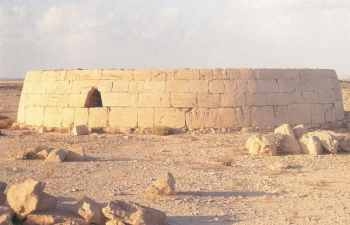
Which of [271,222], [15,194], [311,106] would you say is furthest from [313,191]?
[311,106]

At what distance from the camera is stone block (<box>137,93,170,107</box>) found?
1412 cm

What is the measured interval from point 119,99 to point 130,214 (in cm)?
877

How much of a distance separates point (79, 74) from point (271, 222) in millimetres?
9630

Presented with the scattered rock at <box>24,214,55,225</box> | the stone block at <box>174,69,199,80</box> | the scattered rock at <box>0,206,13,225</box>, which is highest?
the stone block at <box>174,69,199,80</box>

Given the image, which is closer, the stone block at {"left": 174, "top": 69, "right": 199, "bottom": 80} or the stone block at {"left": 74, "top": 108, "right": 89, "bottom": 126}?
the stone block at {"left": 174, "top": 69, "right": 199, "bottom": 80}

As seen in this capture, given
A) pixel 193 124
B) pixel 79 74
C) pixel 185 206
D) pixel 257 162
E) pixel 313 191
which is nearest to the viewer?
pixel 185 206

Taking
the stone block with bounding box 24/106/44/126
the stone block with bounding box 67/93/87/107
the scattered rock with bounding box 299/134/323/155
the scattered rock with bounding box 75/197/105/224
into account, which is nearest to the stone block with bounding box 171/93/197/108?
the stone block with bounding box 67/93/87/107

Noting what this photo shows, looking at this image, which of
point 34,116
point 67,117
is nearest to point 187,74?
point 67,117

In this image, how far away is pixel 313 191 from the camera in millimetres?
8156

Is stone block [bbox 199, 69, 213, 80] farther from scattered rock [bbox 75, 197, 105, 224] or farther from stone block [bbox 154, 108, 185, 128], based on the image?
scattered rock [bbox 75, 197, 105, 224]

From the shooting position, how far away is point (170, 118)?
14023 millimetres

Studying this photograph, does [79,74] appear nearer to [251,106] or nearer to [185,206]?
[251,106]

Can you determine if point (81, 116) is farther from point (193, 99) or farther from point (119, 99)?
point (193, 99)

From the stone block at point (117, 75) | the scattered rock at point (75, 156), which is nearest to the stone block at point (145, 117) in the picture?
the stone block at point (117, 75)
